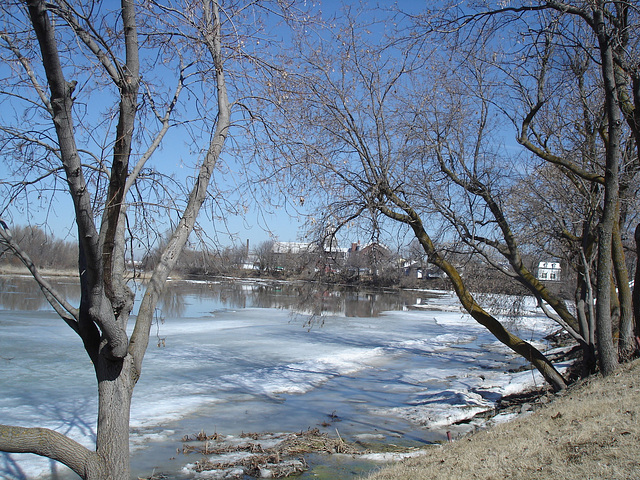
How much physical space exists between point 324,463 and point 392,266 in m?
4.42

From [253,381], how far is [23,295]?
2492 centimetres

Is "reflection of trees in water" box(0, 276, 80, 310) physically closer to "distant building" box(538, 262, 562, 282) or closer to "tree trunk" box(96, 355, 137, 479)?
"distant building" box(538, 262, 562, 282)

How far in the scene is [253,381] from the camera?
14.5 meters

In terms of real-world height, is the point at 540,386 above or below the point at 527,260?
below

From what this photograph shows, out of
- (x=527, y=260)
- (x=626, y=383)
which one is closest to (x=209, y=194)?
(x=626, y=383)

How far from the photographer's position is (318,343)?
21625 millimetres

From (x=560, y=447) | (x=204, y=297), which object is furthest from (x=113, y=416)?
(x=204, y=297)

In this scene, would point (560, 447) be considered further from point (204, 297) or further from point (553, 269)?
point (204, 297)

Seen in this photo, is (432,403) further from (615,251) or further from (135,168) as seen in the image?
(135,168)

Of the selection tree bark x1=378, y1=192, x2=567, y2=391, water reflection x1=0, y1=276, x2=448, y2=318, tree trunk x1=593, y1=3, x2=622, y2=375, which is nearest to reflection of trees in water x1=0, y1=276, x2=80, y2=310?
water reflection x1=0, y1=276, x2=448, y2=318

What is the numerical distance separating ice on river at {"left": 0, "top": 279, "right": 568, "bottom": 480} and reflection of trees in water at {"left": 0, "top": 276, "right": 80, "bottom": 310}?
1.52 metres

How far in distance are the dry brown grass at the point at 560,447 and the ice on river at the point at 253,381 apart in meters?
3.32

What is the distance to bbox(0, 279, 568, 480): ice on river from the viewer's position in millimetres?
10172

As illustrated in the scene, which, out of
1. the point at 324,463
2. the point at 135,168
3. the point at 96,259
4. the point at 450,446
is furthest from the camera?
the point at 324,463
